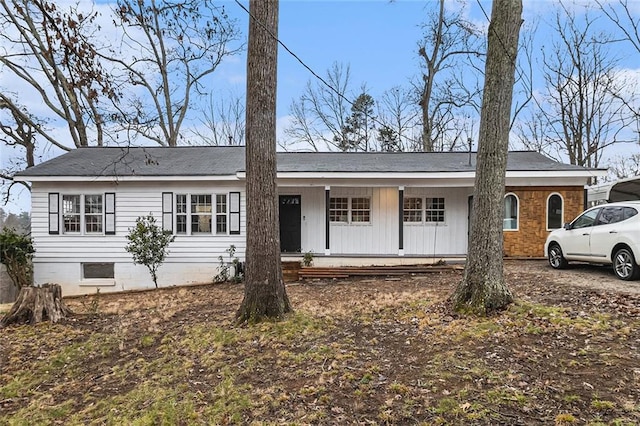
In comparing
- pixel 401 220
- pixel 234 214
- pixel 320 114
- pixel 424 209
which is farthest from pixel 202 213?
pixel 320 114

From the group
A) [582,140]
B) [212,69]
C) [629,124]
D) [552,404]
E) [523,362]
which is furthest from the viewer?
[212,69]

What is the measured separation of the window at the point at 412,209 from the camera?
12672mm

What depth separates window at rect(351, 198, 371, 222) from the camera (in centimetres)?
1268

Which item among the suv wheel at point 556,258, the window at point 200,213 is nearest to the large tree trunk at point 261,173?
the window at point 200,213

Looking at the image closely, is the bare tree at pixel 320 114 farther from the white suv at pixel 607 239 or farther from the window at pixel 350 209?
the white suv at pixel 607 239

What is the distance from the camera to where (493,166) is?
5.46m

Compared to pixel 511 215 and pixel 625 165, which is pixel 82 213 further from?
pixel 625 165

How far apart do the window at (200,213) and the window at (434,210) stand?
7.01 meters

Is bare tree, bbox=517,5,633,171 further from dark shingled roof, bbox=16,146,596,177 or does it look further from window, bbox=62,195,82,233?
window, bbox=62,195,82,233

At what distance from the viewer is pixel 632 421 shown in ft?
8.90

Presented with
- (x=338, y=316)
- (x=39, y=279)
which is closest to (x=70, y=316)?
(x=338, y=316)

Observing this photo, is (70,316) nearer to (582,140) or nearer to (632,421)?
(632,421)

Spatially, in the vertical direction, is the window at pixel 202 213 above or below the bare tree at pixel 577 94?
below

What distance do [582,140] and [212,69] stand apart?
21049 millimetres
